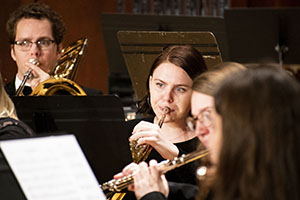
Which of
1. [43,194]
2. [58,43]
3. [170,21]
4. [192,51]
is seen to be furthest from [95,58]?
[43,194]

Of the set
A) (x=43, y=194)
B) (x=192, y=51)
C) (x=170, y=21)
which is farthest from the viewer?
(x=170, y=21)

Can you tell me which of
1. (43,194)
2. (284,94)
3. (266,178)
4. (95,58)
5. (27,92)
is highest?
(284,94)

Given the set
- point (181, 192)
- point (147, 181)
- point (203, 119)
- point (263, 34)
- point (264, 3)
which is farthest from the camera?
point (264, 3)

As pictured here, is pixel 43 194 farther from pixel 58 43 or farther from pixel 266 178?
pixel 58 43

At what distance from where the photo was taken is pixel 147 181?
1.86m

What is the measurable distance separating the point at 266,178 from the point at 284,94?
19 centimetres

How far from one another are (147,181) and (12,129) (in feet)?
1.70

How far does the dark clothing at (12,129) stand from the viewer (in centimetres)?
204

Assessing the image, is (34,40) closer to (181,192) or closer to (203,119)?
(181,192)

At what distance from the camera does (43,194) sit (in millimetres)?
1587

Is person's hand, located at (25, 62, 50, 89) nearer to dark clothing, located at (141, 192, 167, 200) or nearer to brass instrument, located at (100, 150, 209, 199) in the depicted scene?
brass instrument, located at (100, 150, 209, 199)

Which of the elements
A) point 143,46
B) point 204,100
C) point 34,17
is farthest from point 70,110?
point 34,17

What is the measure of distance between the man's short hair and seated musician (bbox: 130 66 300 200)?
2.44 m

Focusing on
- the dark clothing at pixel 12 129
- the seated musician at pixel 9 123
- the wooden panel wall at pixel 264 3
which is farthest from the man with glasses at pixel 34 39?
the wooden panel wall at pixel 264 3
